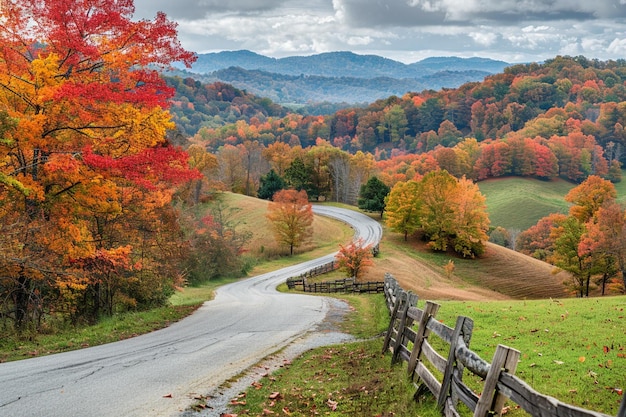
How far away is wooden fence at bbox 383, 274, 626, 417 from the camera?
490 cm

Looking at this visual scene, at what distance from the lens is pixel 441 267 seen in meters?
62.8

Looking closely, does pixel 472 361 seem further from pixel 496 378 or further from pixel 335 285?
pixel 335 285

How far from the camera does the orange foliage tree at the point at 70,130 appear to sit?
1634 centimetres

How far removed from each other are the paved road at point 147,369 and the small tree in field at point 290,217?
46132 millimetres

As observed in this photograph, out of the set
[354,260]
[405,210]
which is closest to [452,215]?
[405,210]

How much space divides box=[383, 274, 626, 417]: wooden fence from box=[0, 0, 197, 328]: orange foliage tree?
11492 mm

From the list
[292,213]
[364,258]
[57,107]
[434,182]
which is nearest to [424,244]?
[434,182]

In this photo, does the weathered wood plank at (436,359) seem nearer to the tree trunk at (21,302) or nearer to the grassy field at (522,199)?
the tree trunk at (21,302)

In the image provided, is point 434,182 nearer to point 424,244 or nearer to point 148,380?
point 424,244

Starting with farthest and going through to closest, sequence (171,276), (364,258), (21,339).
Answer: (364,258), (171,276), (21,339)

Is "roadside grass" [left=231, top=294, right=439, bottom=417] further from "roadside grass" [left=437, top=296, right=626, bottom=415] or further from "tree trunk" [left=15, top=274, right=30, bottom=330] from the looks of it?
"tree trunk" [left=15, top=274, right=30, bottom=330]

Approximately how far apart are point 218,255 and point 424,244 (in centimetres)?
3027

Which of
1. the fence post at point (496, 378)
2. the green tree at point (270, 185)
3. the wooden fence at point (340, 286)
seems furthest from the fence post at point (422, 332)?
the green tree at point (270, 185)

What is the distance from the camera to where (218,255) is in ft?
175
